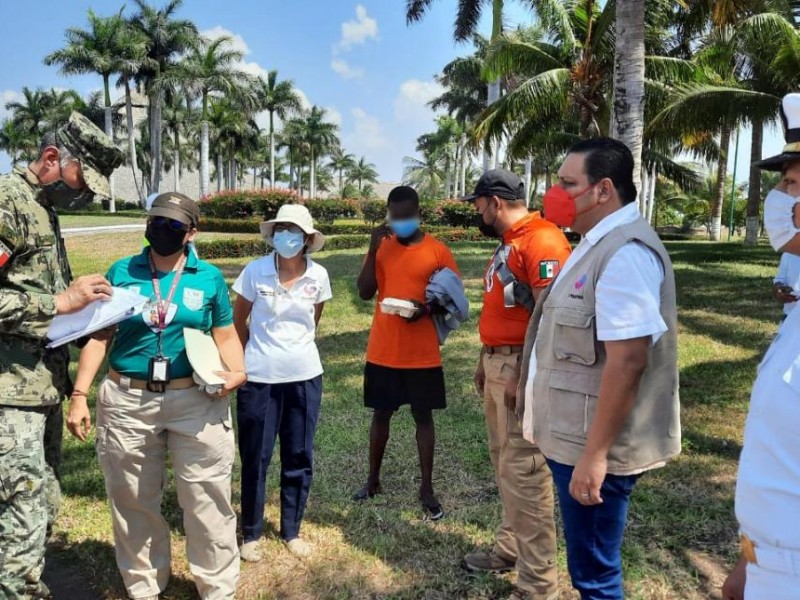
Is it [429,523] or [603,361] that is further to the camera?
[429,523]

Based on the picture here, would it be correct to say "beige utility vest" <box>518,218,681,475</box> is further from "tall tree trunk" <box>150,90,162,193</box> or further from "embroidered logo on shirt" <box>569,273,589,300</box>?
"tall tree trunk" <box>150,90,162,193</box>

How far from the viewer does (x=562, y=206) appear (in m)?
2.15

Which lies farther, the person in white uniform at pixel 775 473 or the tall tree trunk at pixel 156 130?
the tall tree trunk at pixel 156 130

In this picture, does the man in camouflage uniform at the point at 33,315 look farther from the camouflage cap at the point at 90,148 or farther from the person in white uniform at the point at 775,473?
the person in white uniform at the point at 775,473

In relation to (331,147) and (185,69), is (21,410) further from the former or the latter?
(331,147)

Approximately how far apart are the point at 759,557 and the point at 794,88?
15.5m

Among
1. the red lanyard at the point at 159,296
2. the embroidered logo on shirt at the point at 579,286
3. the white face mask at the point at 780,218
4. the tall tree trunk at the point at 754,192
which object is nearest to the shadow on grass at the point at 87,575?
the red lanyard at the point at 159,296

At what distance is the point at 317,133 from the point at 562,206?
61.9 m

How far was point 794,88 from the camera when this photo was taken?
1364 centimetres

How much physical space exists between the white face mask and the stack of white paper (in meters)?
2.22

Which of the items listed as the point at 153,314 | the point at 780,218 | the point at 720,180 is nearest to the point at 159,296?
the point at 153,314

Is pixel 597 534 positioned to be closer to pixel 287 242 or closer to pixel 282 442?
pixel 282 442

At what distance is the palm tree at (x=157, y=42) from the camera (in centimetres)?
4069

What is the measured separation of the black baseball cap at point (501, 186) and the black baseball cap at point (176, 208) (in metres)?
1.32
